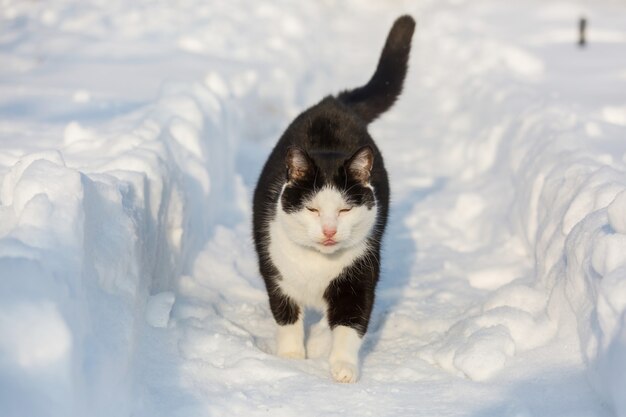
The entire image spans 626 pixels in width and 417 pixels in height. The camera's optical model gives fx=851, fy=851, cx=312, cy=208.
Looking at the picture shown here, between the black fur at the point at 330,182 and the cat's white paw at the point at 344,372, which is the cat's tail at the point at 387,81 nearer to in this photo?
the black fur at the point at 330,182

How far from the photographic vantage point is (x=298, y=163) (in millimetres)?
3668

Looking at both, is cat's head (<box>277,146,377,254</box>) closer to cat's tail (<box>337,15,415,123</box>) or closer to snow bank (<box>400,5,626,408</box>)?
snow bank (<box>400,5,626,408</box>)

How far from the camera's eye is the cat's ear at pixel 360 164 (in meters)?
3.66

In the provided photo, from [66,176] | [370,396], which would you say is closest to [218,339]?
[370,396]

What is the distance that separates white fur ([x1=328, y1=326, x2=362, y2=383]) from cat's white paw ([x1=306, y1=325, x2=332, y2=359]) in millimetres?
300

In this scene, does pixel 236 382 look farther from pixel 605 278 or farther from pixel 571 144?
pixel 571 144

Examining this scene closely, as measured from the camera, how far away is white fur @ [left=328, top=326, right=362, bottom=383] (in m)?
3.57

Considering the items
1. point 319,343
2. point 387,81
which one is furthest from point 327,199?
point 387,81

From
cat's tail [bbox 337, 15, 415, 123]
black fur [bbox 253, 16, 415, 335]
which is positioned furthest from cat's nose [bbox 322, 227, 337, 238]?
cat's tail [bbox 337, 15, 415, 123]

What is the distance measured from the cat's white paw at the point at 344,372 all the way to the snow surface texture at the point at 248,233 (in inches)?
1.6


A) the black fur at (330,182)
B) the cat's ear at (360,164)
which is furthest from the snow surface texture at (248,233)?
the cat's ear at (360,164)

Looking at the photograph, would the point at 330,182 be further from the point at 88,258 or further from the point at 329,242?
the point at 88,258

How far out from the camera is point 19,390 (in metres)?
2.39

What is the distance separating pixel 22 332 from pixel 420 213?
152 inches
